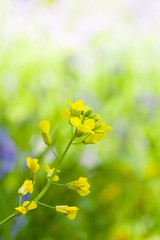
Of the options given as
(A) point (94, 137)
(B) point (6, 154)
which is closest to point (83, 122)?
(A) point (94, 137)

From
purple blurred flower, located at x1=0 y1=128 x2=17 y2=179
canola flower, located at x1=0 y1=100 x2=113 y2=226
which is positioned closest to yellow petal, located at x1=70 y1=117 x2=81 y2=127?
canola flower, located at x1=0 y1=100 x2=113 y2=226

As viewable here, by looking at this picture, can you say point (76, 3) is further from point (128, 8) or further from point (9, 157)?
point (9, 157)

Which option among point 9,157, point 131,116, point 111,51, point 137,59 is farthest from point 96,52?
point 9,157

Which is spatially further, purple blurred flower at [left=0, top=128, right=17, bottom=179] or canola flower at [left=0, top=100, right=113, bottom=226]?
purple blurred flower at [left=0, top=128, right=17, bottom=179]

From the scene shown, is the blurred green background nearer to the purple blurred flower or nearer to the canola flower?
the purple blurred flower

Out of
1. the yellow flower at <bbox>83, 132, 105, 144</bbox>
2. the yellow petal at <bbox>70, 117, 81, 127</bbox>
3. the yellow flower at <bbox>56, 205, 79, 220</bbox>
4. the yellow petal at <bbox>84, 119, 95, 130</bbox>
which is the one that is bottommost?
the yellow flower at <bbox>56, 205, 79, 220</bbox>

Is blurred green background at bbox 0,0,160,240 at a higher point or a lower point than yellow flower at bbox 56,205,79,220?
higher
